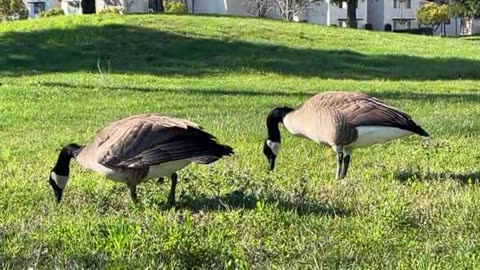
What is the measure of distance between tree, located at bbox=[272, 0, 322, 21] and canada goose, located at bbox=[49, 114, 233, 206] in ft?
190

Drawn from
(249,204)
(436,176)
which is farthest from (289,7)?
(249,204)

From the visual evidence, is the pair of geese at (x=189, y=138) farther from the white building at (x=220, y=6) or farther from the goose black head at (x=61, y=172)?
the white building at (x=220, y=6)

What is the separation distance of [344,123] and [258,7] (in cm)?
6116

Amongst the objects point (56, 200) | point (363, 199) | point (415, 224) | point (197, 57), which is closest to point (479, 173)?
point (363, 199)

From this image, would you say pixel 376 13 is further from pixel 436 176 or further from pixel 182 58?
pixel 436 176

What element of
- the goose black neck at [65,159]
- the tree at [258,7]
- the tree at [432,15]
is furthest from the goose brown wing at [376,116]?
the tree at [432,15]

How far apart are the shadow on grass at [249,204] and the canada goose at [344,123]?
38.4 inches

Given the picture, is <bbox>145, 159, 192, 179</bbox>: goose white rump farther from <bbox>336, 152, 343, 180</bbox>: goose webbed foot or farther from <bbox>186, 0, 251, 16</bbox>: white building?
<bbox>186, 0, 251, 16</bbox>: white building

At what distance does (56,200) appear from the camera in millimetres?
6066

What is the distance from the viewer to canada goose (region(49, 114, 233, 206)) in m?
5.39

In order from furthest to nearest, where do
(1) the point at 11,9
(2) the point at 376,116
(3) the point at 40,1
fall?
(3) the point at 40,1
(1) the point at 11,9
(2) the point at 376,116

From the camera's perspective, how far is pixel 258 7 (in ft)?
219

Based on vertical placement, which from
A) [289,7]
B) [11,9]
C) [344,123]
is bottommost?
[344,123]

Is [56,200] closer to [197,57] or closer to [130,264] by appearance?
[130,264]
